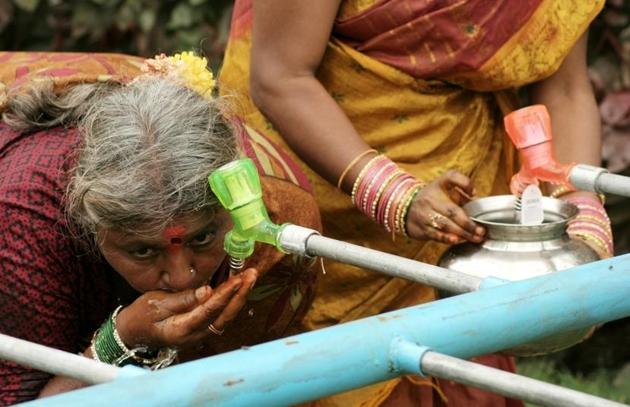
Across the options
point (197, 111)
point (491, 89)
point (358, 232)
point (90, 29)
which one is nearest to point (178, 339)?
point (197, 111)

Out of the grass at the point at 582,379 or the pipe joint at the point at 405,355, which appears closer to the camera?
the pipe joint at the point at 405,355

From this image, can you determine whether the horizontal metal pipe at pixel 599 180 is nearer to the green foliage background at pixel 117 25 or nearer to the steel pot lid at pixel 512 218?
the steel pot lid at pixel 512 218

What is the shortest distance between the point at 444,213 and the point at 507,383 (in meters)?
0.91

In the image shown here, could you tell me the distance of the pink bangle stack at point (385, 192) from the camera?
247 centimetres

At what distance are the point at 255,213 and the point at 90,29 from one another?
8.75 ft

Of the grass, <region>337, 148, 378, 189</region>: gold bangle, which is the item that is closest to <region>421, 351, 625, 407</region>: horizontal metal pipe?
<region>337, 148, 378, 189</region>: gold bangle

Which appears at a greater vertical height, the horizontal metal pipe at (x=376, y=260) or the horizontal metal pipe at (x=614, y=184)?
the horizontal metal pipe at (x=376, y=260)

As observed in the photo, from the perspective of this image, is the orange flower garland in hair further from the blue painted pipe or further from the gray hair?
the blue painted pipe

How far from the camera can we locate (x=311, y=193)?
99.0 inches

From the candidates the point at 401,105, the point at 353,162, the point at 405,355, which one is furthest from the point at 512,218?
the point at 405,355

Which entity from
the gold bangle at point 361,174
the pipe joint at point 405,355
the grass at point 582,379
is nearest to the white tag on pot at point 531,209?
the gold bangle at point 361,174

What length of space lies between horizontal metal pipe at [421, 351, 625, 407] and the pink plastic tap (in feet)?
2.94

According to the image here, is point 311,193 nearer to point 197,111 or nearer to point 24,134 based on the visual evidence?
point 197,111

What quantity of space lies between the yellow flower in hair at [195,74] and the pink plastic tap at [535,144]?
1.69ft
